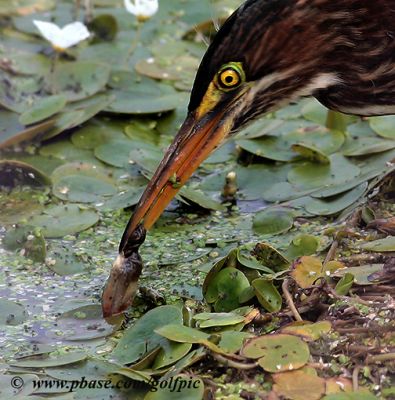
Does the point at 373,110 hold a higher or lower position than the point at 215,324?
higher

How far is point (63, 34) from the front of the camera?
6664 millimetres

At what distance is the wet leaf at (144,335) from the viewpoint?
450cm

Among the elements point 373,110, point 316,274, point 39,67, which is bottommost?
point 39,67

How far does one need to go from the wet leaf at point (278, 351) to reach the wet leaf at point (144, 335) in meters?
0.32

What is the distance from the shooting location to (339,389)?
4133mm

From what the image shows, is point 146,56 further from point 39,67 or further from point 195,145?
point 195,145

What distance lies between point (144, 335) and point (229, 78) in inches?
41.7

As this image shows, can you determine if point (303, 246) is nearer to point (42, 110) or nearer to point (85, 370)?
point (85, 370)

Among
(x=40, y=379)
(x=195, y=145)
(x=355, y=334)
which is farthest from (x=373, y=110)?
(x=40, y=379)

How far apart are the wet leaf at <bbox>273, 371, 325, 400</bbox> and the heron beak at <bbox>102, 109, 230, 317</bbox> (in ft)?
3.09

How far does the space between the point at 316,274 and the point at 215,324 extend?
55cm

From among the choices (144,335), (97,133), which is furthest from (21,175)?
(144,335)

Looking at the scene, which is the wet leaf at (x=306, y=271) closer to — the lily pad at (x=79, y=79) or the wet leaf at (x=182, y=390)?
the wet leaf at (x=182, y=390)

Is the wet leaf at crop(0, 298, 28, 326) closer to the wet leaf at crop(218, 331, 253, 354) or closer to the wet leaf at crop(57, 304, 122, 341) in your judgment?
the wet leaf at crop(57, 304, 122, 341)
